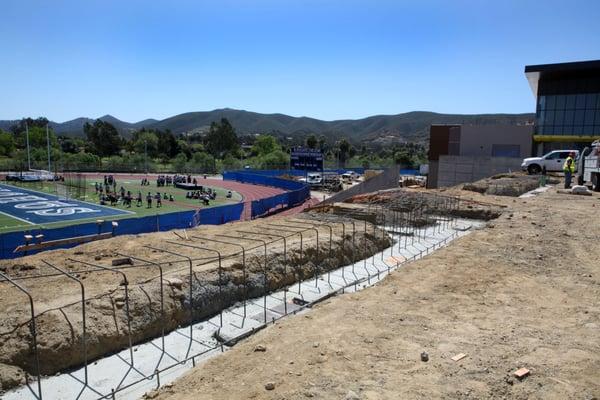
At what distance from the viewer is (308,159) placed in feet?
136

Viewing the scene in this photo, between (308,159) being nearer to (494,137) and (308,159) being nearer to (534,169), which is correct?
(534,169)

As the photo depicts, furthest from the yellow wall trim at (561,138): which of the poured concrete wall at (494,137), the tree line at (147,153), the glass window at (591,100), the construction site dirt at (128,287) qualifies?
the tree line at (147,153)

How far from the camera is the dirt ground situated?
659 centimetres

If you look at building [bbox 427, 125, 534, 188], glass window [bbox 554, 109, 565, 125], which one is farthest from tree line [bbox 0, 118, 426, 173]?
glass window [bbox 554, 109, 565, 125]

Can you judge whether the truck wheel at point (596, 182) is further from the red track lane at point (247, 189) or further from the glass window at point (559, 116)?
the red track lane at point (247, 189)

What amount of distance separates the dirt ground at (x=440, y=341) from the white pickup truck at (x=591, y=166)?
15404 millimetres

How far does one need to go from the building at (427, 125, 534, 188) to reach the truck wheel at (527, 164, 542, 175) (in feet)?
19.3

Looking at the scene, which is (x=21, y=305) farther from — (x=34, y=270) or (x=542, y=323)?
(x=542, y=323)

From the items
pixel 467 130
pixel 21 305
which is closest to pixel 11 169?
pixel 467 130

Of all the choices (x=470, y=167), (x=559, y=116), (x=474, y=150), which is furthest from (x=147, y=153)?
(x=559, y=116)

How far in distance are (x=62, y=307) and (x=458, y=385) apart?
757 cm

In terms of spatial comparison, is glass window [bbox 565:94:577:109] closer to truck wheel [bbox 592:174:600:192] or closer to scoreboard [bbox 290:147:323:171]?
truck wheel [bbox 592:174:600:192]

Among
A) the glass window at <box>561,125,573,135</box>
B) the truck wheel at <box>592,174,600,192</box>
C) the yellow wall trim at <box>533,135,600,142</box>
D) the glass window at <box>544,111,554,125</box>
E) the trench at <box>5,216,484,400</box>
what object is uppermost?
the glass window at <box>544,111,554,125</box>

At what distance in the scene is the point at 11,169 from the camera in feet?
239
